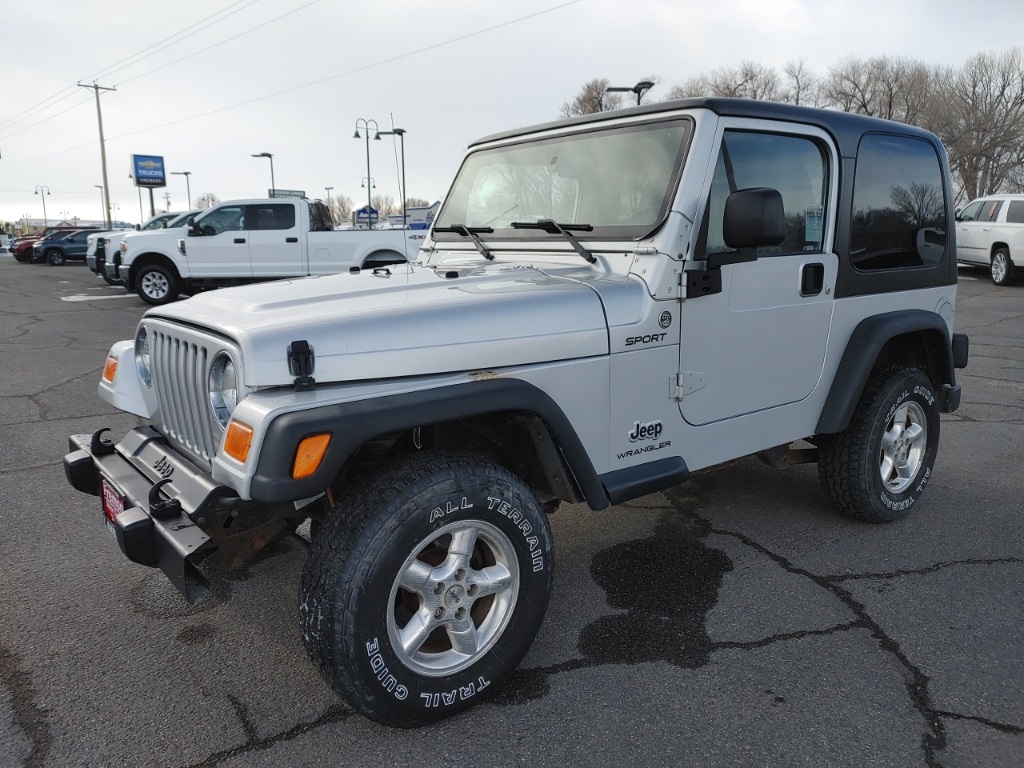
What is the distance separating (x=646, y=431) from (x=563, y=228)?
3.16ft

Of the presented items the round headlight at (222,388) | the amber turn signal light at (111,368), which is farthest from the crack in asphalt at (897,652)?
the amber turn signal light at (111,368)

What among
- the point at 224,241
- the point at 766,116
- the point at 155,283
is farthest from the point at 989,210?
the point at 155,283

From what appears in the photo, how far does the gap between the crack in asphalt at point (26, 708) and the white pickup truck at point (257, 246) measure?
36.5 feet

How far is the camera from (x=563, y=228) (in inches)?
128

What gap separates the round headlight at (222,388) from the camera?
2367 mm

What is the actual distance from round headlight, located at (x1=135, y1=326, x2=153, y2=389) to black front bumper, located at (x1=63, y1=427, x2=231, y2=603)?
30cm

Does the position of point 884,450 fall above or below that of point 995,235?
below

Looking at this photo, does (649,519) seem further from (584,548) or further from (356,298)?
(356,298)

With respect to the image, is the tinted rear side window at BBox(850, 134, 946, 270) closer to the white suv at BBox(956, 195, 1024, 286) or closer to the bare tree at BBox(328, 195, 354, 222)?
the white suv at BBox(956, 195, 1024, 286)

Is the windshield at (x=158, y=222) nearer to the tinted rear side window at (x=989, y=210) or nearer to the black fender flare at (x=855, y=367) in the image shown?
the tinted rear side window at (x=989, y=210)

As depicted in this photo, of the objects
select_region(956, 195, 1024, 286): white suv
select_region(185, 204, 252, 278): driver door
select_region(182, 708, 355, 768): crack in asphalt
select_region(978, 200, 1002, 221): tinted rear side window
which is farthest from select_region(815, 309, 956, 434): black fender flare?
select_region(978, 200, 1002, 221): tinted rear side window

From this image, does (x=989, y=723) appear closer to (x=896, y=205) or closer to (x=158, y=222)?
(x=896, y=205)

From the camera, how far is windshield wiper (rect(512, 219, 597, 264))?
121 inches

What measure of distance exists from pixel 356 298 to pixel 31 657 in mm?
1811
